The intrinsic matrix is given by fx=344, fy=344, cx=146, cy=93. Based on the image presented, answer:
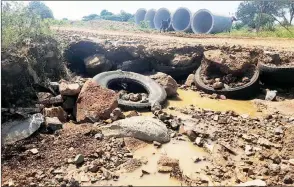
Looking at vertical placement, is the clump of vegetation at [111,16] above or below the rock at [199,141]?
above

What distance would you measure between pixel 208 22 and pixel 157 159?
1755 centimetres

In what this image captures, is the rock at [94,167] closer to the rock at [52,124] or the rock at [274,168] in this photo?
the rock at [52,124]

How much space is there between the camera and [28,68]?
6.94 metres

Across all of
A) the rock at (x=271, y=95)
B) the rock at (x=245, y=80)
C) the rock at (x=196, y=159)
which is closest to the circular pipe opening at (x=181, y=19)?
the rock at (x=245, y=80)

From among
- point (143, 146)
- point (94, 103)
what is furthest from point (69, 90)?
point (143, 146)

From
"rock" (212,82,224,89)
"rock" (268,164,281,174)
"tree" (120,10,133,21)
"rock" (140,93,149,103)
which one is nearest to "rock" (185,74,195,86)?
"rock" (212,82,224,89)

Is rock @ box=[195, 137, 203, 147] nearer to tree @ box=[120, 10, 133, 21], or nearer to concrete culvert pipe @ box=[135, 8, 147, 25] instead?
concrete culvert pipe @ box=[135, 8, 147, 25]

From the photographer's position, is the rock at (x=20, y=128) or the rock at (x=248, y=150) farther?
the rock at (x=248, y=150)

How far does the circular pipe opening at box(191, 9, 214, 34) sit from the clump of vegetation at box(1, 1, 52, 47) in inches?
514

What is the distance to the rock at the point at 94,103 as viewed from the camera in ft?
21.7

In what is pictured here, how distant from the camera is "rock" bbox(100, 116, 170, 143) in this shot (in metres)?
5.76

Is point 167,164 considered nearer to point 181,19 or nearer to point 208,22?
point 208,22

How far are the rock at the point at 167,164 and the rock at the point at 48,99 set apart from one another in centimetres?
287

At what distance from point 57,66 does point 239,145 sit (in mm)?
4793
